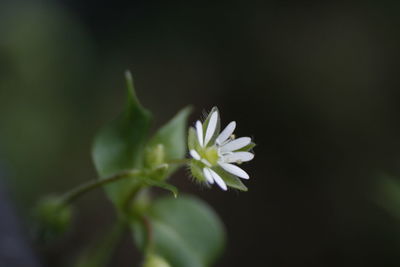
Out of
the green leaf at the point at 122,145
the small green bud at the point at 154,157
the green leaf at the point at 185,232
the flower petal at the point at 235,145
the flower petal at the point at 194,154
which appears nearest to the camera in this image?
the flower petal at the point at 194,154

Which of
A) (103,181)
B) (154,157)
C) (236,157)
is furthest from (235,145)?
(103,181)

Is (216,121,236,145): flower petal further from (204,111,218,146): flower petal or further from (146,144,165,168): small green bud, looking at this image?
(146,144,165,168): small green bud

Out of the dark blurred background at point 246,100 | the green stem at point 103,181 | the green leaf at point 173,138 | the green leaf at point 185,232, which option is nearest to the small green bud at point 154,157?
the green stem at point 103,181

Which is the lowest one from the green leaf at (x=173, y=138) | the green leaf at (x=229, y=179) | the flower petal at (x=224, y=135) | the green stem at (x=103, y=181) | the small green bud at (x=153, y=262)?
the small green bud at (x=153, y=262)

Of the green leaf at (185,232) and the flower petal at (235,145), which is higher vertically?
the flower petal at (235,145)

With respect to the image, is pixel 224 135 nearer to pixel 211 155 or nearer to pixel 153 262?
pixel 211 155

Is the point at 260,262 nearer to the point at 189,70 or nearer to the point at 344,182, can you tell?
the point at 344,182

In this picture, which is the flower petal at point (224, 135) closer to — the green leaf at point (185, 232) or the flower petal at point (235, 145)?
the flower petal at point (235, 145)
